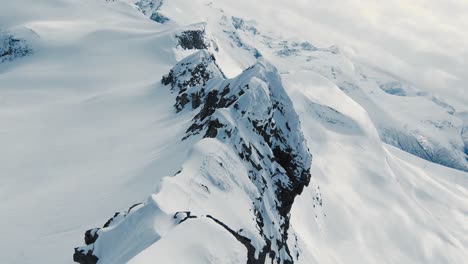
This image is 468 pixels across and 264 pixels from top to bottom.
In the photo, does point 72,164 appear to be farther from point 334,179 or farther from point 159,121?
point 334,179

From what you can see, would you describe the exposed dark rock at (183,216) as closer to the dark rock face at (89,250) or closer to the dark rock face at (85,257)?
the dark rock face at (89,250)

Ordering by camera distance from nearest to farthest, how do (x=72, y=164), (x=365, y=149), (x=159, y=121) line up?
1. (x=72, y=164)
2. (x=159, y=121)
3. (x=365, y=149)

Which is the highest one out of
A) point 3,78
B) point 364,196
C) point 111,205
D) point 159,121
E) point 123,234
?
point 123,234

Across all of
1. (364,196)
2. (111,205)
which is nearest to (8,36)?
(111,205)

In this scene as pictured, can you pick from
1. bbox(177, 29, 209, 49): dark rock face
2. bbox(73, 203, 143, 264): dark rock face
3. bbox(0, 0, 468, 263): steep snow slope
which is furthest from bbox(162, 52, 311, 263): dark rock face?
bbox(177, 29, 209, 49): dark rock face

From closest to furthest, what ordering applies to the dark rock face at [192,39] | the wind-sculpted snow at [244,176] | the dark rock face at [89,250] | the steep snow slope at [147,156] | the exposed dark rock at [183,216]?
the exposed dark rock at [183,216] → the dark rock face at [89,250] → the wind-sculpted snow at [244,176] → the steep snow slope at [147,156] → the dark rock face at [192,39]

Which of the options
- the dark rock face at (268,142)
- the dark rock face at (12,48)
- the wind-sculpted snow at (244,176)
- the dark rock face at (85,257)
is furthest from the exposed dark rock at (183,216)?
the dark rock face at (12,48)

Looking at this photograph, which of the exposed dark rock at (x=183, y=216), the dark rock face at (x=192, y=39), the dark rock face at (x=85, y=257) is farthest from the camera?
the dark rock face at (x=192, y=39)

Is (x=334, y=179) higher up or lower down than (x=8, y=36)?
lower down

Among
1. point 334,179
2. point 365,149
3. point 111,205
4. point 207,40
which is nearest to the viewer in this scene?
point 111,205
